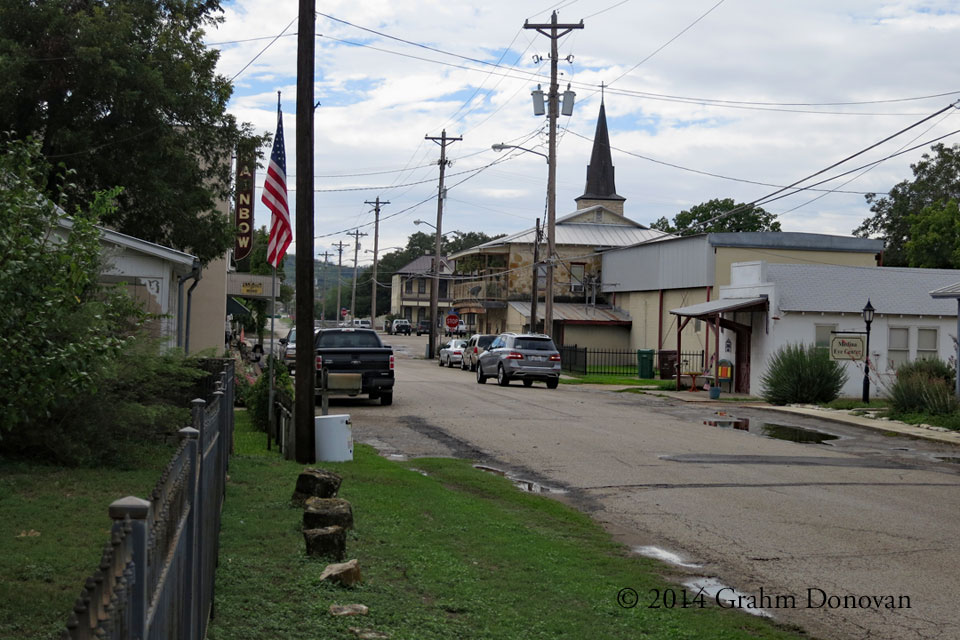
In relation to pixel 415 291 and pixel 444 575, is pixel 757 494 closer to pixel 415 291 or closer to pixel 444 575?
pixel 444 575

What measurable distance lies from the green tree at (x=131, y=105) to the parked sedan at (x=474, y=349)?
67.6 feet

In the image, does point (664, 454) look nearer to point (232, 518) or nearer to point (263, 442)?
point (263, 442)

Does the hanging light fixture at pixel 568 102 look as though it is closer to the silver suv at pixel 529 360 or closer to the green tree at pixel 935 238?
the silver suv at pixel 529 360

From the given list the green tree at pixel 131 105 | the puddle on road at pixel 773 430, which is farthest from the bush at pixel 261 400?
the puddle on road at pixel 773 430

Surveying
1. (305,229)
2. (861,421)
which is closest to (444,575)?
(305,229)

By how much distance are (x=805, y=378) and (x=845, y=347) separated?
314 centimetres

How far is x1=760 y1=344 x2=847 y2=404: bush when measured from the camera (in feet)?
93.8

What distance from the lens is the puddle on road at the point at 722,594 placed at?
23.4 feet

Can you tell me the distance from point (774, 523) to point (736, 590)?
2.89 metres

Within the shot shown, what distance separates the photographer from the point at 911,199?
229 feet

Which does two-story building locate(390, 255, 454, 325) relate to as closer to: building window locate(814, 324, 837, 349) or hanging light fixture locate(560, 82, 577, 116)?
hanging light fixture locate(560, 82, 577, 116)

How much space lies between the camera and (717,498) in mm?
11852

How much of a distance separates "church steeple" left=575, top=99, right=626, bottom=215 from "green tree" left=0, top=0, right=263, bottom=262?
6149 centimetres

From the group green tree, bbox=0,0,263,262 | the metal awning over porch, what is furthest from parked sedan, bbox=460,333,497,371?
green tree, bbox=0,0,263,262
